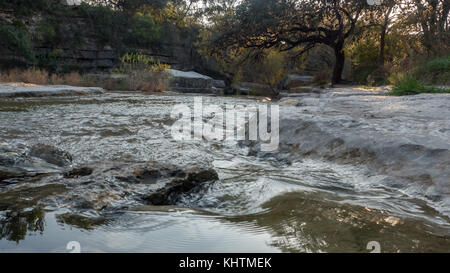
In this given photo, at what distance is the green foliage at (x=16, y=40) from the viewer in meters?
14.3

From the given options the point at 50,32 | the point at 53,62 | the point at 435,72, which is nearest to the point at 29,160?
the point at 435,72

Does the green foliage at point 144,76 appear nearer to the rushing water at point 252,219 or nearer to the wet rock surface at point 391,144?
the wet rock surface at point 391,144

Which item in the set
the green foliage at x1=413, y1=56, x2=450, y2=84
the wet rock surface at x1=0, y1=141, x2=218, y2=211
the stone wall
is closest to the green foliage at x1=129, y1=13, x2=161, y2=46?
the stone wall

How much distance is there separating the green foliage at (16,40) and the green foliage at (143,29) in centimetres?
670

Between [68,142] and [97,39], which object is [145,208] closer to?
[68,142]

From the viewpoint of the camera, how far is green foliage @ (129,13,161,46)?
20.6 metres

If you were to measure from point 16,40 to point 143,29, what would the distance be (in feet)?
25.7

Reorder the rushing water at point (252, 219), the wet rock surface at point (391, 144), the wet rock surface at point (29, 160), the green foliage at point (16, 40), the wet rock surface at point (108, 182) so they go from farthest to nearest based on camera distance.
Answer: the green foliage at point (16, 40)
the wet rock surface at point (29, 160)
the wet rock surface at point (391, 144)
the wet rock surface at point (108, 182)
the rushing water at point (252, 219)

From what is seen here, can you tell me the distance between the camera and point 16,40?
14508 mm

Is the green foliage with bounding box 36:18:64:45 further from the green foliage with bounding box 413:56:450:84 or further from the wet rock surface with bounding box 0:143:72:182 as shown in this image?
the wet rock surface with bounding box 0:143:72:182

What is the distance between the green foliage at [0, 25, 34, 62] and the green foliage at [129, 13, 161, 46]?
22.0 feet

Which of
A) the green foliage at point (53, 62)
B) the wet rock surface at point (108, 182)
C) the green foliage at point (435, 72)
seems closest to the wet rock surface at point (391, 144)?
the wet rock surface at point (108, 182)
